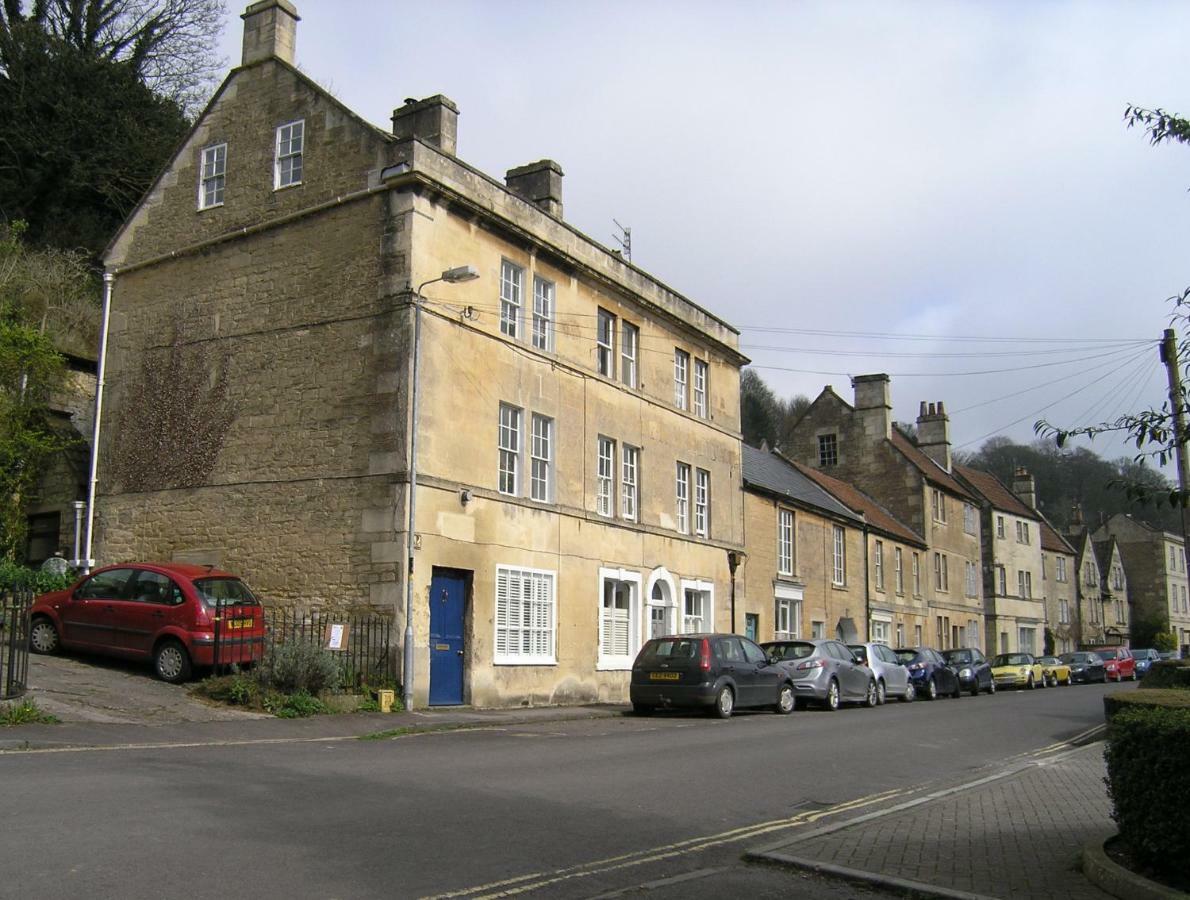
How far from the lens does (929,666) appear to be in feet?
102

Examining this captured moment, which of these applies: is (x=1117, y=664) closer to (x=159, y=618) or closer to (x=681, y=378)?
(x=681, y=378)

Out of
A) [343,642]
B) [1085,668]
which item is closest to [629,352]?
[343,642]

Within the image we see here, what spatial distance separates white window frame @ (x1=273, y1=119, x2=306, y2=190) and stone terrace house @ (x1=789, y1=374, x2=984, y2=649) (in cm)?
3398

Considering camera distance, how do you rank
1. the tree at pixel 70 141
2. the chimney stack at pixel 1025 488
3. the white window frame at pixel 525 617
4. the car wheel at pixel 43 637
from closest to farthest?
the car wheel at pixel 43 637, the white window frame at pixel 525 617, the tree at pixel 70 141, the chimney stack at pixel 1025 488

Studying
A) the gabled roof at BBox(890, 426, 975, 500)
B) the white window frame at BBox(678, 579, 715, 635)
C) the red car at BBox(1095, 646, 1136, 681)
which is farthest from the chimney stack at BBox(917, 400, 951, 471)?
the white window frame at BBox(678, 579, 715, 635)

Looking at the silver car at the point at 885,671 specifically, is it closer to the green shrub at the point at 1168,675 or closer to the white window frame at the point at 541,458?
the green shrub at the point at 1168,675

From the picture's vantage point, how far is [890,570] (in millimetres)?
44094

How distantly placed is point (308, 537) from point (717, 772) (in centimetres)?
1048

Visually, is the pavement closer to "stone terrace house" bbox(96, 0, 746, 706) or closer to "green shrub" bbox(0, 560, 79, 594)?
"stone terrace house" bbox(96, 0, 746, 706)

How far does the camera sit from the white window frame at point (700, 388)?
98.5 feet

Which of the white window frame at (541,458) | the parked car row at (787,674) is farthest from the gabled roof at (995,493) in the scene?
the white window frame at (541,458)

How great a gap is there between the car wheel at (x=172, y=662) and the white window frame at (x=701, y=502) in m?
15.1

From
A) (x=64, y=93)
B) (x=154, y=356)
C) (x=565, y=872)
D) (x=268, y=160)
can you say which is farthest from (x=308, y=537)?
(x=64, y=93)

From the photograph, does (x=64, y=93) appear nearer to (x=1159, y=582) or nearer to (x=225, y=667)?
(x=225, y=667)
